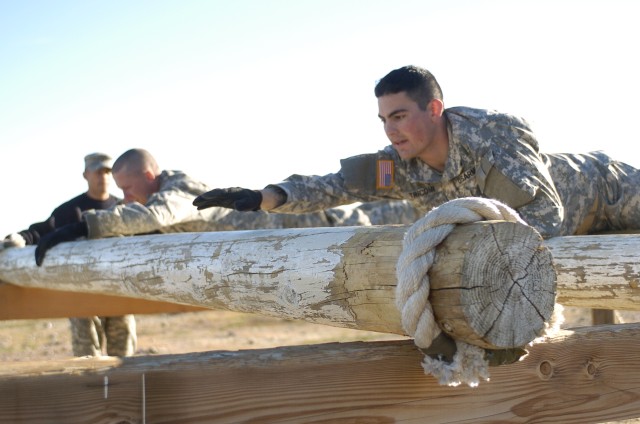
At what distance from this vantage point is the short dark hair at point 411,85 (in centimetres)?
387

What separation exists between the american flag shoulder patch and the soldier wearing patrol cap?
12.0 feet

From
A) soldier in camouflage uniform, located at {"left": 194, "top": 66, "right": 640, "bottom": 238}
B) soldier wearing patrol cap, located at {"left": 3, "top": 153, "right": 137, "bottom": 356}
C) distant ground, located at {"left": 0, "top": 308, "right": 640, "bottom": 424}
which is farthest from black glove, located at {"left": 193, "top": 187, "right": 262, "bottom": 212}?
distant ground, located at {"left": 0, "top": 308, "right": 640, "bottom": 424}

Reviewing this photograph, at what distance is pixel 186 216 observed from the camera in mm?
5906

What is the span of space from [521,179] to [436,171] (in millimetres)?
609

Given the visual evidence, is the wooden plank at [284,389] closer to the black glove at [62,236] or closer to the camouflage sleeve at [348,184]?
the camouflage sleeve at [348,184]

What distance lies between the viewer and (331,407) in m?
1.80

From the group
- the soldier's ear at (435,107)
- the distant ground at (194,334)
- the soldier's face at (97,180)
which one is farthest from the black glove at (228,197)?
the distant ground at (194,334)

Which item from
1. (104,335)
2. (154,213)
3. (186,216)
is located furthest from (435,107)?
(104,335)

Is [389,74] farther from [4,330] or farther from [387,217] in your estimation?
[4,330]

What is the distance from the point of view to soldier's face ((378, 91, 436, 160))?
386 cm

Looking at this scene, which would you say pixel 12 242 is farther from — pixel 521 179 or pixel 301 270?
pixel 301 270

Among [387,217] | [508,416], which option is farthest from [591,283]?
[387,217]

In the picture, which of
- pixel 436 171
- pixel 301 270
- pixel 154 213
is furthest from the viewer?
pixel 154 213

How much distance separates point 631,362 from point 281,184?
78.8 inches
